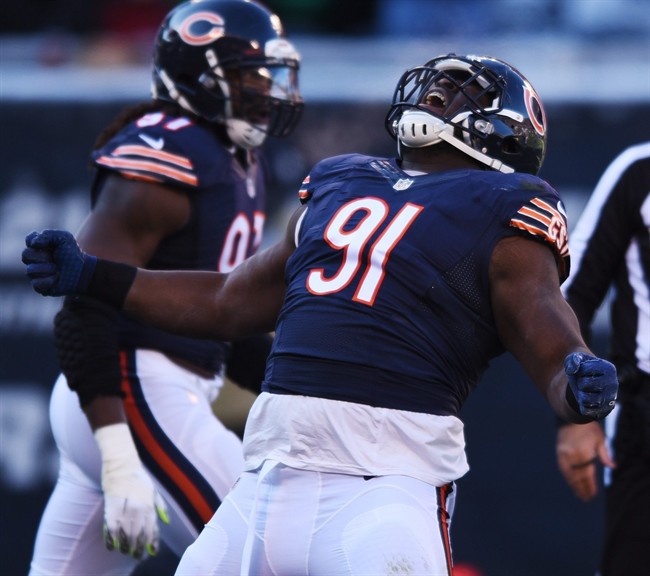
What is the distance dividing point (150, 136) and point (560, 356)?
5.19 feet

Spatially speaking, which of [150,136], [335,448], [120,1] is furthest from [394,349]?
[120,1]

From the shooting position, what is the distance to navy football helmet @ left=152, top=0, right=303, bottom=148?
3740 mm

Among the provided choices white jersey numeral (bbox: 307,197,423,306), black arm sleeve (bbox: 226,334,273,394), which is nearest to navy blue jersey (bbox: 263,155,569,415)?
white jersey numeral (bbox: 307,197,423,306)

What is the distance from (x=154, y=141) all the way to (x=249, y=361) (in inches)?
33.0

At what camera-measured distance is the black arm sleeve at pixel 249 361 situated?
3.94 m

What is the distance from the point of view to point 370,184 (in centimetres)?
265

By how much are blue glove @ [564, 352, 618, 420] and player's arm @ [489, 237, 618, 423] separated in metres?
0.06

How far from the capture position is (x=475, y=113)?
8.98ft

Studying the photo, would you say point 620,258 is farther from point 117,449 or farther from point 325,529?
point 325,529

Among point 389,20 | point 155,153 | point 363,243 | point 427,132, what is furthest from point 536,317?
point 389,20

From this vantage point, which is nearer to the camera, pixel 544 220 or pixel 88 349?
pixel 544 220

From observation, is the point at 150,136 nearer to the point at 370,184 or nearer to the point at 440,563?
the point at 370,184

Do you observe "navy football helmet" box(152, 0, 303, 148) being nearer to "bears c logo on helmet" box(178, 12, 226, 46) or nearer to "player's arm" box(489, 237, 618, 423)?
"bears c logo on helmet" box(178, 12, 226, 46)

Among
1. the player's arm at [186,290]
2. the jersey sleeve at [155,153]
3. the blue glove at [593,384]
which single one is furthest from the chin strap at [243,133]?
the blue glove at [593,384]
